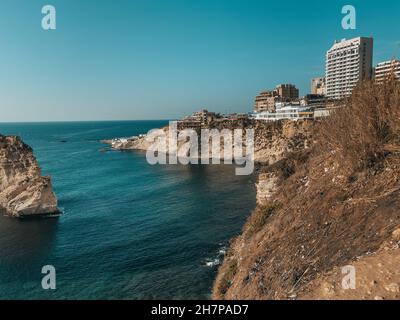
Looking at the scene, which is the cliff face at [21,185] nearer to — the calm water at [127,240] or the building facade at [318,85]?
the calm water at [127,240]

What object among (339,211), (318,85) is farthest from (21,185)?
(318,85)

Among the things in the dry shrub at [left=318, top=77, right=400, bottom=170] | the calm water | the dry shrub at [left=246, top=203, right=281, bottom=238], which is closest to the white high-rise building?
the calm water

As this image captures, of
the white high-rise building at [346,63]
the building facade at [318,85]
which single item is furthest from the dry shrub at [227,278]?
the building facade at [318,85]

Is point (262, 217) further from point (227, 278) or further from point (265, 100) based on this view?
point (265, 100)

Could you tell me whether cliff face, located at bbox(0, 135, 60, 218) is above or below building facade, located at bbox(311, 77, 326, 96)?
below

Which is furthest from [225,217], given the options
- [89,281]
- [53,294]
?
[53,294]

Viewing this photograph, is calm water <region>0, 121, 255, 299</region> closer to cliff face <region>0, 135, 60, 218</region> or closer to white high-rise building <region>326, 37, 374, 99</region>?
cliff face <region>0, 135, 60, 218</region>

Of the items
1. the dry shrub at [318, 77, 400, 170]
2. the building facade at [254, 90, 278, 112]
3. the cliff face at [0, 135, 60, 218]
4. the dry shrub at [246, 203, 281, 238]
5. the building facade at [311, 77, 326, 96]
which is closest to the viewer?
the dry shrub at [318, 77, 400, 170]
